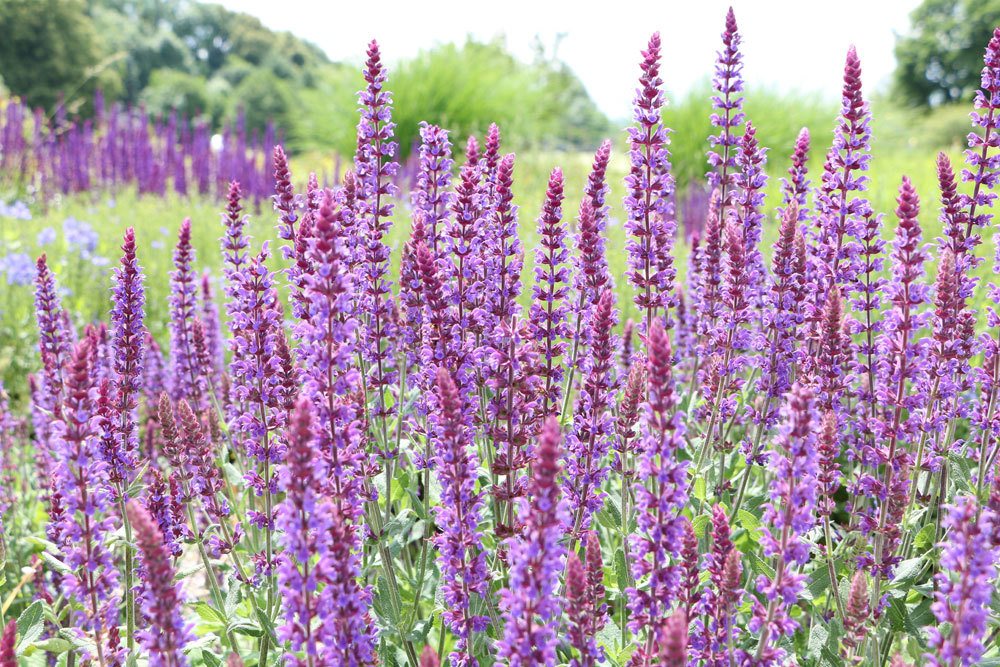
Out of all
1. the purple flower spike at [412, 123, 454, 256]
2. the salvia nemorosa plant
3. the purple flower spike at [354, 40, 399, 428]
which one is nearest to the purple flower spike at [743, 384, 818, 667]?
the salvia nemorosa plant

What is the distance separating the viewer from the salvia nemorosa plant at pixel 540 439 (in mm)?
2377

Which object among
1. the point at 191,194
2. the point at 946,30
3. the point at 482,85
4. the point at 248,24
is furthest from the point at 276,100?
the point at 946,30

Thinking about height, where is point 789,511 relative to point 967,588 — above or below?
above

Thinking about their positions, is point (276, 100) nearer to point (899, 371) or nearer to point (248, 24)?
point (248, 24)

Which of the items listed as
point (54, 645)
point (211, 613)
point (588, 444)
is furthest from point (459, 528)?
point (54, 645)

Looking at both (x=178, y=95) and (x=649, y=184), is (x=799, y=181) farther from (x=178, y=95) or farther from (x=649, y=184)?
(x=178, y=95)

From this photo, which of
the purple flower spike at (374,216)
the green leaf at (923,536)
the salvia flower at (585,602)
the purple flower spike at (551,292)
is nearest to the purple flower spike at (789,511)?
the salvia flower at (585,602)

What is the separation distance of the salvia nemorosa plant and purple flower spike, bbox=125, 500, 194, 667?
16 mm

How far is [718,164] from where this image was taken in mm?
4508

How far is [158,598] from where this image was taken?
2158mm

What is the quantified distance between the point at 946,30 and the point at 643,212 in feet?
231

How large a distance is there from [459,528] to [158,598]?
968 mm

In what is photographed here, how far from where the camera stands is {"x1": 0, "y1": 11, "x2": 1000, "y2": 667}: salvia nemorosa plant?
7.80 ft

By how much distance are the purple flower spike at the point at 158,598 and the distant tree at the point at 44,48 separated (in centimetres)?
4875
